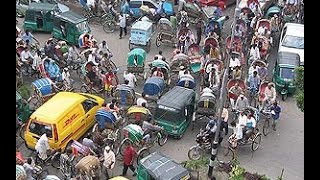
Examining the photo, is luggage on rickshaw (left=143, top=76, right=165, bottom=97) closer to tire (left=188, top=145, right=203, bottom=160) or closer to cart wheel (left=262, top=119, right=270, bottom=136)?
tire (left=188, top=145, right=203, bottom=160)

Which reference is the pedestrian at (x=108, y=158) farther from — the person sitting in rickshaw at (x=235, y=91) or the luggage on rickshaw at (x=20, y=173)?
the person sitting in rickshaw at (x=235, y=91)

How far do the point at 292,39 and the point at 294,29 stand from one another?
0.84 meters

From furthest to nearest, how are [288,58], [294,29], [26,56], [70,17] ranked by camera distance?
1. [70,17]
2. [294,29]
3. [26,56]
4. [288,58]

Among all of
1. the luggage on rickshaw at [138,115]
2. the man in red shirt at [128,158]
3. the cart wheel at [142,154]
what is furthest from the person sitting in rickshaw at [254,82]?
the man in red shirt at [128,158]

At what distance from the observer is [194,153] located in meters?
19.4

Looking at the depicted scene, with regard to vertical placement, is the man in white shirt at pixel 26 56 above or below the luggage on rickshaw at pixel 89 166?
above

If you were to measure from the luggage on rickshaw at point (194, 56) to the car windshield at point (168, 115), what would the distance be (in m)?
4.33

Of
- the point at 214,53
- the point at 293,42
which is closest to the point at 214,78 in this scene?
the point at 214,53

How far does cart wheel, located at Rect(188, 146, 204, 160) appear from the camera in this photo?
1938 centimetres

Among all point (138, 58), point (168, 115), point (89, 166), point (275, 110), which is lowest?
point (89, 166)

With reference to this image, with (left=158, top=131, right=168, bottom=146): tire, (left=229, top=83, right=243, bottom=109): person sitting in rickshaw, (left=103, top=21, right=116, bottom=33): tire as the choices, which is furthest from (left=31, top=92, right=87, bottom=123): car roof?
(left=103, top=21, right=116, bottom=33): tire

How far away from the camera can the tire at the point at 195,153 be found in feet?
63.6

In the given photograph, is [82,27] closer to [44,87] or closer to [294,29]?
[44,87]
